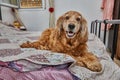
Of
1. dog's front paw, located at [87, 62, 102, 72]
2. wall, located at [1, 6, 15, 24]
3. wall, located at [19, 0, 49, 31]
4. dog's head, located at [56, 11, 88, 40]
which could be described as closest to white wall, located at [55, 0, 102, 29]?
wall, located at [19, 0, 49, 31]

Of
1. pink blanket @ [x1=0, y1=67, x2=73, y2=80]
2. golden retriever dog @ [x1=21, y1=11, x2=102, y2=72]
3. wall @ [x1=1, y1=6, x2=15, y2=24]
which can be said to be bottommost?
pink blanket @ [x1=0, y1=67, x2=73, y2=80]

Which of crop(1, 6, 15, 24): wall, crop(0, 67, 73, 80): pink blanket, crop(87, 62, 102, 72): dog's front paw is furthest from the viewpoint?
crop(1, 6, 15, 24): wall

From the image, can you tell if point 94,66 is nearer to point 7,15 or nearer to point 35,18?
point 7,15

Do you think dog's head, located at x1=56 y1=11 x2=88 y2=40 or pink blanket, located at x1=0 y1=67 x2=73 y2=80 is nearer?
pink blanket, located at x1=0 y1=67 x2=73 y2=80

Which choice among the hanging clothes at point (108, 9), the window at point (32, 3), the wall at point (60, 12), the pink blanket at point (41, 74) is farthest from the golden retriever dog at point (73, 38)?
the window at point (32, 3)

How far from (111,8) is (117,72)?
272cm

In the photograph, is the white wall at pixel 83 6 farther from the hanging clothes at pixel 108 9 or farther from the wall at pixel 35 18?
the wall at pixel 35 18

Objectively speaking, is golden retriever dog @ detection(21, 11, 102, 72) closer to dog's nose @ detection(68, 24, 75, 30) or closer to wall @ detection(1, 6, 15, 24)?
dog's nose @ detection(68, 24, 75, 30)

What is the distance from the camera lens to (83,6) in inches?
154

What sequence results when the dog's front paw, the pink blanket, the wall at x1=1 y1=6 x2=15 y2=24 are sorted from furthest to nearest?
the wall at x1=1 y1=6 x2=15 y2=24, the dog's front paw, the pink blanket

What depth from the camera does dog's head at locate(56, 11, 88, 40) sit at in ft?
3.67

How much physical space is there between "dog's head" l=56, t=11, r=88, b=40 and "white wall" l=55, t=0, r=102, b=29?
2.74m

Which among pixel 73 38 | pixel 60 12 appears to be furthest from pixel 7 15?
pixel 73 38

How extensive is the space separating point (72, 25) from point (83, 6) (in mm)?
2893
